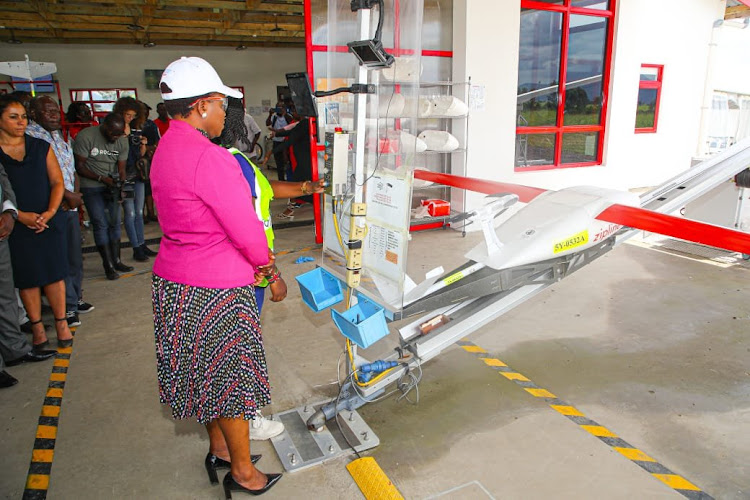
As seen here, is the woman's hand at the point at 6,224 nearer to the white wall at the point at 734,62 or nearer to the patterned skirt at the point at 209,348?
the patterned skirt at the point at 209,348

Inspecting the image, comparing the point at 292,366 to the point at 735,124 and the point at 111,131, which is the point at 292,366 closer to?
the point at 111,131

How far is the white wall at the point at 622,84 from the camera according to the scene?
5867 millimetres

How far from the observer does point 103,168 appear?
4.36 meters

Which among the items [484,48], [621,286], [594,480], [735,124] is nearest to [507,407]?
[594,480]

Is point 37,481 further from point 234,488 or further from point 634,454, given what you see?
point 634,454

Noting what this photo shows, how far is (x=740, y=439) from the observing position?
7.84 feet

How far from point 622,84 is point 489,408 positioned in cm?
633

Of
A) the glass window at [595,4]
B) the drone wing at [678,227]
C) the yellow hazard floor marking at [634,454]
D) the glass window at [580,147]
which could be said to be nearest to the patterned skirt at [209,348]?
the yellow hazard floor marking at [634,454]

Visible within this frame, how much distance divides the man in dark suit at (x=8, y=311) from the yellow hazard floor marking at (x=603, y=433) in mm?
2793

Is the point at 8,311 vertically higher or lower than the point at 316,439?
higher

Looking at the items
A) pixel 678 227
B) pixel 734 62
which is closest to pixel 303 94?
pixel 678 227

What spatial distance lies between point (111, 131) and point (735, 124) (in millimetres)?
11340

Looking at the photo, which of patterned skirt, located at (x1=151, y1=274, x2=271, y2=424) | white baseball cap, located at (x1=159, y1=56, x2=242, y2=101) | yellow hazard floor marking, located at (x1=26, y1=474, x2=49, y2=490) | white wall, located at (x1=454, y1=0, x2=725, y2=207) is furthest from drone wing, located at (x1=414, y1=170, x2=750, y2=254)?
white wall, located at (x1=454, y1=0, x2=725, y2=207)

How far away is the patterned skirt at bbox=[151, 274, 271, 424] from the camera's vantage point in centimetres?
174
